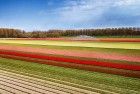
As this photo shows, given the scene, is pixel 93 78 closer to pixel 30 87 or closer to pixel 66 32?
pixel 30 87

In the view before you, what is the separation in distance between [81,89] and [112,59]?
7.68 m

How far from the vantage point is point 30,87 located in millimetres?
12250

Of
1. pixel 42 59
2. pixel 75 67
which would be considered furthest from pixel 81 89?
pixel 42 59

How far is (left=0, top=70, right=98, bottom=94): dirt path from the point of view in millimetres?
11422

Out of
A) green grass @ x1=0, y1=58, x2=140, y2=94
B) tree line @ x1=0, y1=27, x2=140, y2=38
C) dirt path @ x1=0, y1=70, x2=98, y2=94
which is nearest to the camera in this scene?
dirt path @ x1=0, y1=70, x2=98, y2=94

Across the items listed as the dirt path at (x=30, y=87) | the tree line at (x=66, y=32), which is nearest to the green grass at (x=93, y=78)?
the dirt path at (x=30, y=87)

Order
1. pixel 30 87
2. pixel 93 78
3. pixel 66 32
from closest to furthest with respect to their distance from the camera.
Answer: pixel 30 87 < pixel 93 78 < pixel 66 32

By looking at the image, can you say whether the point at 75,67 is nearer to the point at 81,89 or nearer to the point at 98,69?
the point at 98,69

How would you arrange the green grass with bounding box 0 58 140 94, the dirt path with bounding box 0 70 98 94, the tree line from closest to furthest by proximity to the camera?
the dirt path with bounding box 0 70 98 94 < the green grass with bounding box 0 58 140 94 < the tree line

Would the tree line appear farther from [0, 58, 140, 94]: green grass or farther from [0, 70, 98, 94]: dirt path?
[0, 70, 98, 94]: dirt path

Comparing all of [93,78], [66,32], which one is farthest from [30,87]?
[66,32]

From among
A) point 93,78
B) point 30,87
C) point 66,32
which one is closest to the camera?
point 30,87

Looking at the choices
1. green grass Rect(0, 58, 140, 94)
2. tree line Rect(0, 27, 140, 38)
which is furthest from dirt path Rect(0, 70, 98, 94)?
tree line Rect(0, 27, 140, 38)

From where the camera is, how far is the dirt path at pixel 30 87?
1142 cm
